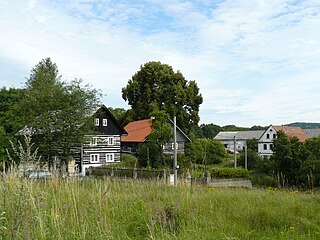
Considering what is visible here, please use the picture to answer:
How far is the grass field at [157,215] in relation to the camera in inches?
154

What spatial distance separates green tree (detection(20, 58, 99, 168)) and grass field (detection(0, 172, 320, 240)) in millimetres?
16810

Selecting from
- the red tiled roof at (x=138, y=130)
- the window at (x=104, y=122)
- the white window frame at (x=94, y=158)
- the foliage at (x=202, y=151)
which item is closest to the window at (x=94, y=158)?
the white window frame at (x=94, y=158)

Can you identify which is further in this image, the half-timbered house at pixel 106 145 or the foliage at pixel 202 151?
the half-timbered house at pixel 106 145

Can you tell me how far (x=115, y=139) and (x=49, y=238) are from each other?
36.7 metres

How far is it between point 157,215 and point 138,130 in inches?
1497

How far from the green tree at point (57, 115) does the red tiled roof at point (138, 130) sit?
17441 millimetres

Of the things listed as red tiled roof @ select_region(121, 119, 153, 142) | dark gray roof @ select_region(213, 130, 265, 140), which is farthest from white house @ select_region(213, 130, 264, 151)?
red tiled roof @ select_region(121, 119, 153, 142)

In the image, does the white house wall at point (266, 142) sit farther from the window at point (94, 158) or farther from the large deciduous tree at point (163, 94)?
the window at point (94, 158)

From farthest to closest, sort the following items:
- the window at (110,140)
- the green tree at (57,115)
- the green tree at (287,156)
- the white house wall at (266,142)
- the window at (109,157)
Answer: the white house wall at (266,142) → the window at (110,140) → the window at (109,157) → the green tree at (287,156) → the green tree at (57,115)

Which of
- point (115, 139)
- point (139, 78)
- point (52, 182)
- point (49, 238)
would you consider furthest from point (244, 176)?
point (49, 238)

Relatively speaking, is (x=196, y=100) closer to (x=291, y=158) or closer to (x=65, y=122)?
(x=291, y=158)

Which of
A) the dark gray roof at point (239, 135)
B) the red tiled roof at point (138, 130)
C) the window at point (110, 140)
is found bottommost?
the window at point (110, 140)

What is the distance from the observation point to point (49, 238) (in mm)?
3725

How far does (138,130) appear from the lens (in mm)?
42531
